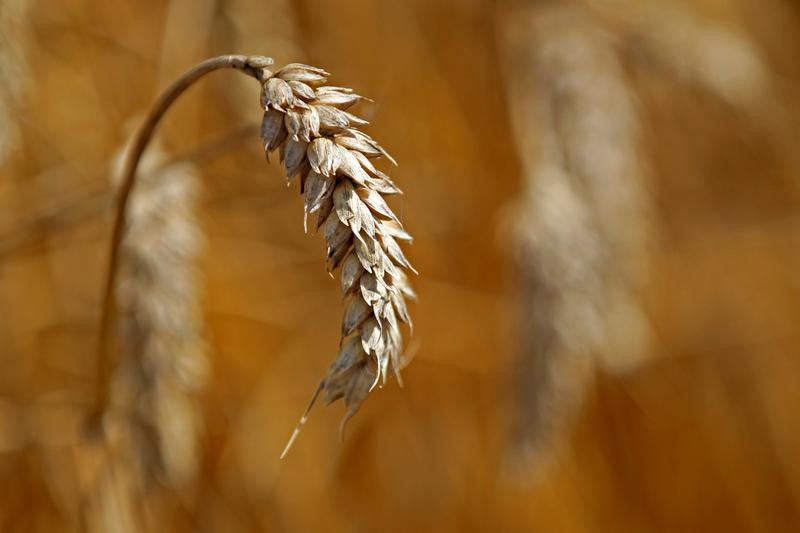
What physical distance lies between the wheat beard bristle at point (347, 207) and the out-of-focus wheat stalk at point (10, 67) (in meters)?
0.31

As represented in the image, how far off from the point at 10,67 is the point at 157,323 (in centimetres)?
27

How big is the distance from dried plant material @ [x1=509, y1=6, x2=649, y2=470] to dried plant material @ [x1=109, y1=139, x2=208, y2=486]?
485 mm

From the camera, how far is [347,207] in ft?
1.65

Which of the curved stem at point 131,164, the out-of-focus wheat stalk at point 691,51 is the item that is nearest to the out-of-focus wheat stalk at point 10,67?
the curved stem at point 131,164

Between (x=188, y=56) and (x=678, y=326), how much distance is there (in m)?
1.19

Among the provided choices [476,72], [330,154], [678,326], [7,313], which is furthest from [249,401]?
[678,326]

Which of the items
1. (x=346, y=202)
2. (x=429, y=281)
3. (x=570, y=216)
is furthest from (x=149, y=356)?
(x=429, y=281)

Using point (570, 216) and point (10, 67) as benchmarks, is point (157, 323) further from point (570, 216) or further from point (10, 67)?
point (570, 216)

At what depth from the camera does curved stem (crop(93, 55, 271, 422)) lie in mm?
533

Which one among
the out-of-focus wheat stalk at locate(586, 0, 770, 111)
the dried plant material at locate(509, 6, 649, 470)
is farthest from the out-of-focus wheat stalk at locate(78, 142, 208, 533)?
the out-of-focus wheat stalk at locate(586, 0, 770, 111)

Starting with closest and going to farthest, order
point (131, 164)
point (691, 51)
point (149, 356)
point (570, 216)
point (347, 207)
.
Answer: point (347, 207) → point (131, 164) → point (149, 356) → point (570, 216) → point (691, 51)

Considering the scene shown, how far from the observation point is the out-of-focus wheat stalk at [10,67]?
2.34 feet

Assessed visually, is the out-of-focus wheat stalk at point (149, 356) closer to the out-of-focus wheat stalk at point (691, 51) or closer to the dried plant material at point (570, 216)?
the dried plant material at point (570, 216)

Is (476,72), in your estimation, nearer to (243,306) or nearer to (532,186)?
(532,186)
